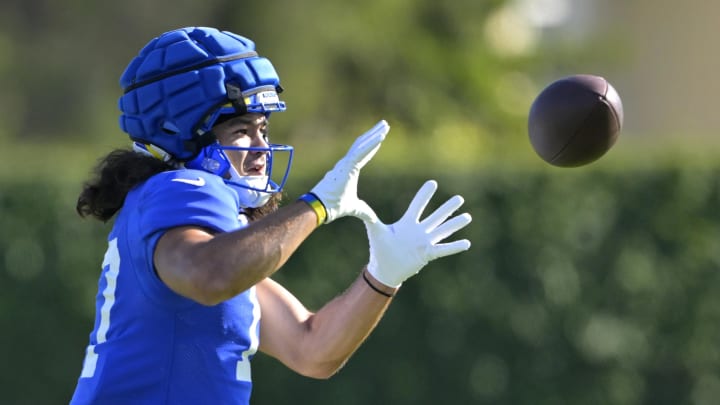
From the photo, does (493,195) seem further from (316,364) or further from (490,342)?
(316,364)

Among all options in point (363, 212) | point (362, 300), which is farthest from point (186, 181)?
point (362, 300)

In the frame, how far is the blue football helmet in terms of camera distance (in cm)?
406

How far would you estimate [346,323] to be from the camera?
14.6 feet

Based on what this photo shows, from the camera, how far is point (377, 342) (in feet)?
29.5

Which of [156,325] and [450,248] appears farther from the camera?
[450,248]

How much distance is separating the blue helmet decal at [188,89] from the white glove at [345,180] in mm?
369

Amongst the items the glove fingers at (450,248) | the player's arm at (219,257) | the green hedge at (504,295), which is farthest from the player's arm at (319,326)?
the green hedge at (504,295)

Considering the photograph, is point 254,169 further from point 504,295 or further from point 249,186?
point 504,295

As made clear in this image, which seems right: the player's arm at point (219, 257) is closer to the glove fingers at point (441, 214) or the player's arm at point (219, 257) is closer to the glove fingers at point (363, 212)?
the glove fingers at point (363, 212)

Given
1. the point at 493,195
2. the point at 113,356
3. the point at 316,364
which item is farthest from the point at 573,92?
the point at 493,195

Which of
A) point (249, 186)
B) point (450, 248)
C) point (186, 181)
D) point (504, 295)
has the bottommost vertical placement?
point (186, 181)

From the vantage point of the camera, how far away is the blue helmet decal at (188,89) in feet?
13.3

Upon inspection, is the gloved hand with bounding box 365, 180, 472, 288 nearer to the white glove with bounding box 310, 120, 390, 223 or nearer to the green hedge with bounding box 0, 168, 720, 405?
the white glove with bounding box 310, 120, 390, 223

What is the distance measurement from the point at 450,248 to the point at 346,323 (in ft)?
1.44
